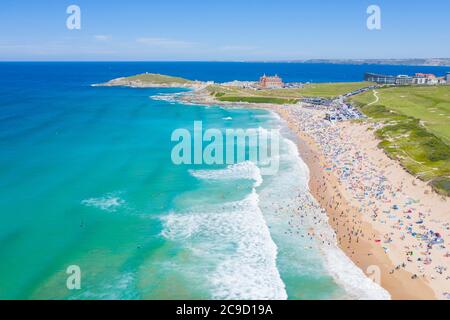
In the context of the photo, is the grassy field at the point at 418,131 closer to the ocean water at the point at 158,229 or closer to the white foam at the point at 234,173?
the ocean water at the point at 158,229

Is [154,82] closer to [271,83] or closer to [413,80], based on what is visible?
[271,83]

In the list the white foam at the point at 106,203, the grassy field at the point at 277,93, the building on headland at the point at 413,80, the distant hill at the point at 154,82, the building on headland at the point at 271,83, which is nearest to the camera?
the white foam at the point at 106,203

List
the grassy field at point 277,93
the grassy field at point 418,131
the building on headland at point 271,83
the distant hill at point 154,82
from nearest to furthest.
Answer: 1. the grassy field at point 418,131
2. the grassy field at point 277,93
3. the building on headland at point 271,83
4. the distant hill at point 154,82

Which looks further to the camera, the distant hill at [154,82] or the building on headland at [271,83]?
the distant hill at [154,82]

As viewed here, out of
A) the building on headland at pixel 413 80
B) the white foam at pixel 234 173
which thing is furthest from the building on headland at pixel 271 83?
the white foam at pixel 234 173

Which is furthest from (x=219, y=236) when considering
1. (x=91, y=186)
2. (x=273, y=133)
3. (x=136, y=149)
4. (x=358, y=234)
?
(x=273, y=133)

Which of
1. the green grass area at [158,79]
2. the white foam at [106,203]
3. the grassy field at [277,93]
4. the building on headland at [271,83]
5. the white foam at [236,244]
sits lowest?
the white foam at [236,244]

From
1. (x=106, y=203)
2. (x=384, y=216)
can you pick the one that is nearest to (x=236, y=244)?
(x=384, y=216)
